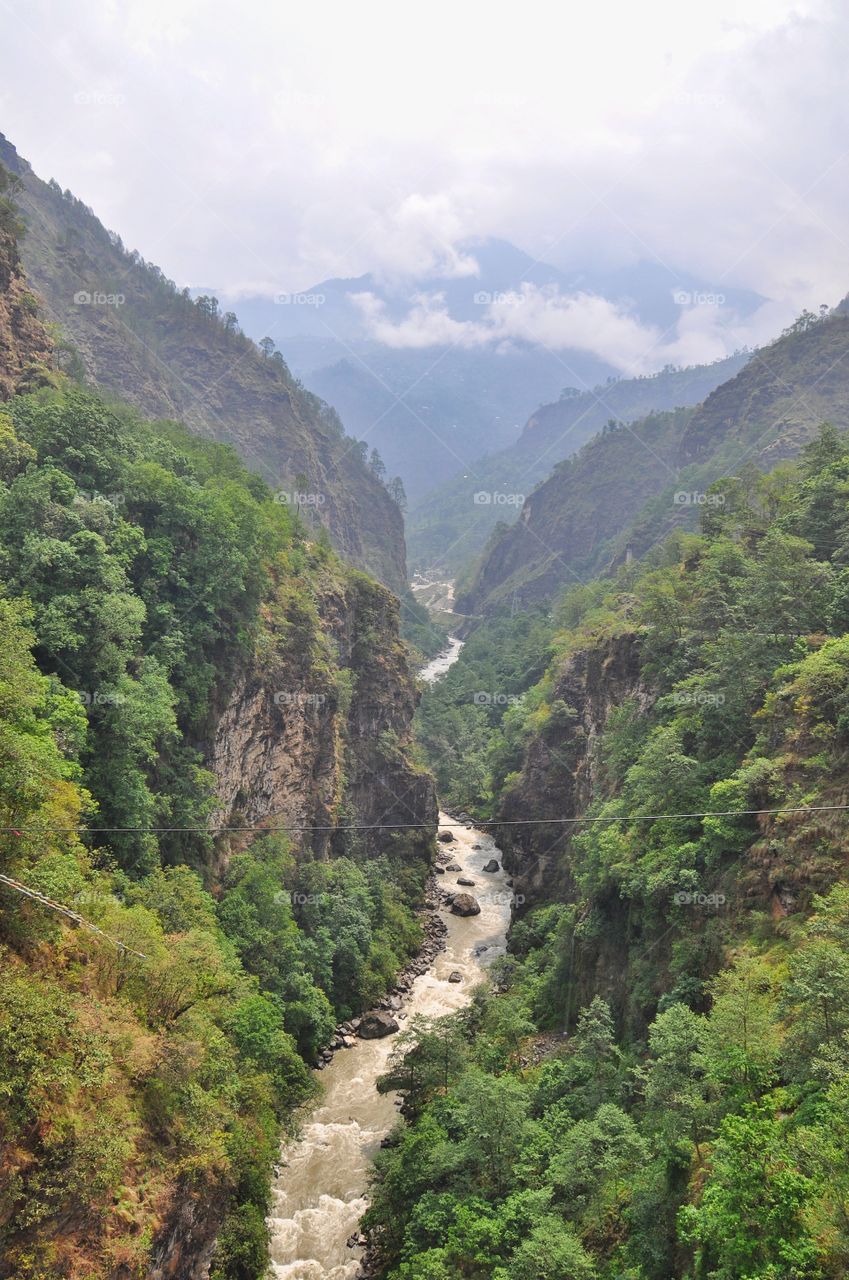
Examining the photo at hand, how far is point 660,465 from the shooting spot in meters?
138

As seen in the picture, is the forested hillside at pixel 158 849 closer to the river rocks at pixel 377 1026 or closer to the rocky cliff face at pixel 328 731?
the rocky cliff face at pixel 328 731

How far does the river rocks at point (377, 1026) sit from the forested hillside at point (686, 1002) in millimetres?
5121

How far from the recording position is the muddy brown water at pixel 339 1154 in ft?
71.2

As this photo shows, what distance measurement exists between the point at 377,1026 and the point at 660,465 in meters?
124

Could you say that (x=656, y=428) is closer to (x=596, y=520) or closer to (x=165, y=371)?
(x=596, y=520)

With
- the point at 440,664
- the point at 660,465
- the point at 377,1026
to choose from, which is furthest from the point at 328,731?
the point at 660,465

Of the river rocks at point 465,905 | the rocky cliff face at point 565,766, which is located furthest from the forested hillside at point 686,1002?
the river rocks at point 465,905

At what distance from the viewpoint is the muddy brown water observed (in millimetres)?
21688

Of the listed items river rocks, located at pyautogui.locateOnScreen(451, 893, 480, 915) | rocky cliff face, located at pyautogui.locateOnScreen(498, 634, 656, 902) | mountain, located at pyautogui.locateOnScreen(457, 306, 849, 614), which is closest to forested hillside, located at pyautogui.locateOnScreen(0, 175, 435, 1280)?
river rocks, located at pyautogui.locateOnScreen(451, 893, 480, 915)

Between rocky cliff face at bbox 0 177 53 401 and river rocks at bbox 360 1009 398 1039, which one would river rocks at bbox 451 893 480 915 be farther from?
rocky cliff face at bbox 0 177 53 401

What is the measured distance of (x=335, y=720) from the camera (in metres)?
46.2

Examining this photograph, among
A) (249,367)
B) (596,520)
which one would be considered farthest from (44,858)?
(596,520)

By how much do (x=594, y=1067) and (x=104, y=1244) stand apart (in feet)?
44.1

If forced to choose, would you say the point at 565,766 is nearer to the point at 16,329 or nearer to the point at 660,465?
the point at 16,329
